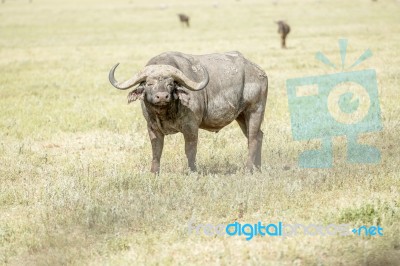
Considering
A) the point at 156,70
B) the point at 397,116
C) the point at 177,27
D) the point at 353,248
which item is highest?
the point at 177,27

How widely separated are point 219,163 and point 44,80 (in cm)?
1132

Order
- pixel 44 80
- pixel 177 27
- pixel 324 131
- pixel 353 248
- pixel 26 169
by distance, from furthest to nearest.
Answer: pixel 177 27
pixel 44 80
pixel 324 131
pixel 26 169
pixel 353 248

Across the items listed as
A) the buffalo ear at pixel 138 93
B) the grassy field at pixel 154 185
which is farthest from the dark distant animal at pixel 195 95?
the grassy field at pixel 154 185

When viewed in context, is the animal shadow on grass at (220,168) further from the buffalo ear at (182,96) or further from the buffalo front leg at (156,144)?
the buffalo ear at (182,96)

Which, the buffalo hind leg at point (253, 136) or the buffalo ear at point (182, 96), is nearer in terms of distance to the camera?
the buffalo ear at point (182, 96)

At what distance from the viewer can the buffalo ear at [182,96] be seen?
8039 millimetres

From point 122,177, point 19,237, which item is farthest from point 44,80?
point 19,237

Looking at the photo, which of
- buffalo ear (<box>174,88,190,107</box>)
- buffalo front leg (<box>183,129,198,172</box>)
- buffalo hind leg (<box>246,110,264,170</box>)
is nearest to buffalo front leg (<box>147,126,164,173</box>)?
buffalo front leg (<box>183,129,198,172</box>)

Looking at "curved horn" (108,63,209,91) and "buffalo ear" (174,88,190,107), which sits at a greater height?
"curved horn" (108,63,209,91)

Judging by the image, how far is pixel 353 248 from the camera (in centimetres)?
599

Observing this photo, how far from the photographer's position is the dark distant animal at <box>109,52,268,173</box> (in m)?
7.98

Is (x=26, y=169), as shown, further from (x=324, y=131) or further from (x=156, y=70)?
(x=324, y=131)

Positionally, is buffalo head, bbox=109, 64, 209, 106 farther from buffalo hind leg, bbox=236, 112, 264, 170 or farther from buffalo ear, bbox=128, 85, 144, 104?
buffalo hind leg, bbox=236, 112, 264, 170

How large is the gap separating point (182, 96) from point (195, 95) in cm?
39
